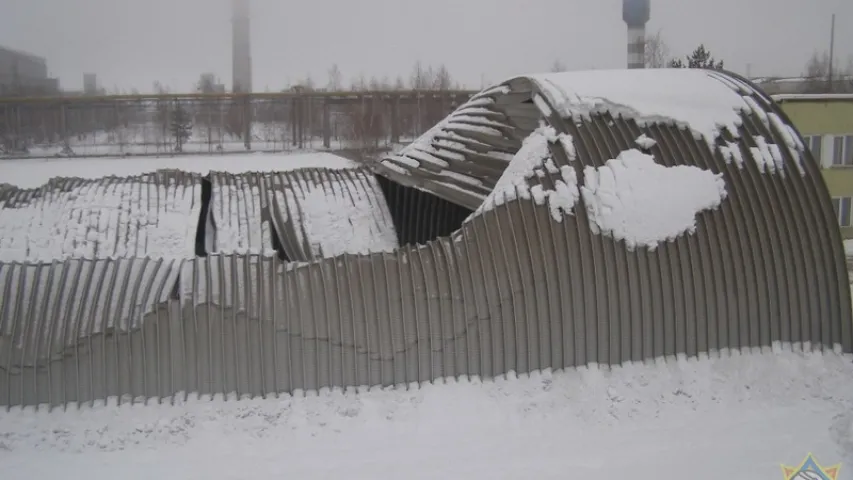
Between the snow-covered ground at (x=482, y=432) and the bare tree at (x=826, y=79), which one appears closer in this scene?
the snow-covered ground at (x=482, y=432)

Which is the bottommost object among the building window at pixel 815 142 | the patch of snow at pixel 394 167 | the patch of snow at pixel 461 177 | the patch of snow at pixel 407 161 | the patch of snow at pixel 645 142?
the patch of snow at pixel 461 177

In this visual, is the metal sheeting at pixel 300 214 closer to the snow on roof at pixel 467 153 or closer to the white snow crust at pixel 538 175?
the snow on roof at pixel 467 153

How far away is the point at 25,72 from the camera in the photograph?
1758cm

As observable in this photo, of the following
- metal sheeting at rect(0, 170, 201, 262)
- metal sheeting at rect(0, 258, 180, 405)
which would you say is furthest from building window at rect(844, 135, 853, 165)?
metal sheeting at rect(0, 258, 180, 405)

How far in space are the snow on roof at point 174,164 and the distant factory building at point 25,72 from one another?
404 inches

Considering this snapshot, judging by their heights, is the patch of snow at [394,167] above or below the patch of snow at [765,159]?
below

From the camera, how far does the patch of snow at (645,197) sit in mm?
9328

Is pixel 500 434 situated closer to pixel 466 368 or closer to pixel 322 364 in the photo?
pixel 466 368

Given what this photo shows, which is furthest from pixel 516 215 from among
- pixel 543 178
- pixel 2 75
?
pixel 2 75

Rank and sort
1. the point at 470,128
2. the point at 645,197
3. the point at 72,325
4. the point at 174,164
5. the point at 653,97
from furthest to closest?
the point at 174,164
the point at 470,128
the point at 653,97
the point at 645,197
the point at 72,325

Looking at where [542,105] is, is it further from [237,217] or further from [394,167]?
[237,217]

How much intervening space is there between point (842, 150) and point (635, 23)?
892 cm

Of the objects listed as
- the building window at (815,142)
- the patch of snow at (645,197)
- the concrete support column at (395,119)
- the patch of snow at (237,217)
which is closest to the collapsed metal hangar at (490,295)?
the patch of snow at (645,197)

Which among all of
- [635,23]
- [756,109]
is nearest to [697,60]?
[635,23]
